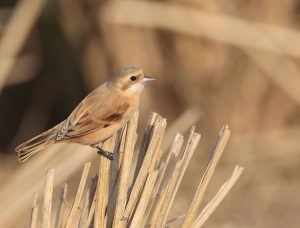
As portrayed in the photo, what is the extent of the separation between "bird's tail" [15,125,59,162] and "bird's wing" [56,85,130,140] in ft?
0.23

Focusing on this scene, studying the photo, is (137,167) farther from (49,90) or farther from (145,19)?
(49,90)

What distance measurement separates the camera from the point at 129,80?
471 centimetres

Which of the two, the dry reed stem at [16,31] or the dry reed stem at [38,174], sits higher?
the dry reed stem at [16,31]

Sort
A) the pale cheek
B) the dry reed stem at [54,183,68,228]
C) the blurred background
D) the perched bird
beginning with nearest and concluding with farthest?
the dry reed stem at [54,183,68,228] → the perched bird → the pale cheek → the blurred background

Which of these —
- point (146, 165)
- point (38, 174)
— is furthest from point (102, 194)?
point (38, 174)

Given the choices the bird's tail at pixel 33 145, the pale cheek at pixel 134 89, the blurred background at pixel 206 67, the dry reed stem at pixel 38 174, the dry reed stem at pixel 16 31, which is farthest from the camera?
the blurred background at pixel 206 67

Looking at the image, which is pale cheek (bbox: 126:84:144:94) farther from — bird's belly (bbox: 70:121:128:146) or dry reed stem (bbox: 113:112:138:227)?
dry reed stem (bbox: 113:112:138:227)

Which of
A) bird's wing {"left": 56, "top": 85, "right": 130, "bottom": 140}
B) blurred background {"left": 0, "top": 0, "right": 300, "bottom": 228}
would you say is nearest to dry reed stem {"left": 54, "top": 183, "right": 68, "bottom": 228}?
bird's wing {"left": 56, "top": 85, "right": 130, "bottom": 140}

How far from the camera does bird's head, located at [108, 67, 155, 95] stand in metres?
4.63

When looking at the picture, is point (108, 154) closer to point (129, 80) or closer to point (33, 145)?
point (33, 145)

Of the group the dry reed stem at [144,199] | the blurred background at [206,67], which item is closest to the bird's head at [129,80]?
the dry reed stem at [144,199]

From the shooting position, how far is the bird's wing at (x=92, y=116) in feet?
15.1

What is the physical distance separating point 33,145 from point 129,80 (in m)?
0.69

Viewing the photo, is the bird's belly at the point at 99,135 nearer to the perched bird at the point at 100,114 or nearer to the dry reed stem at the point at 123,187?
the perched bird at the point at 100,114
